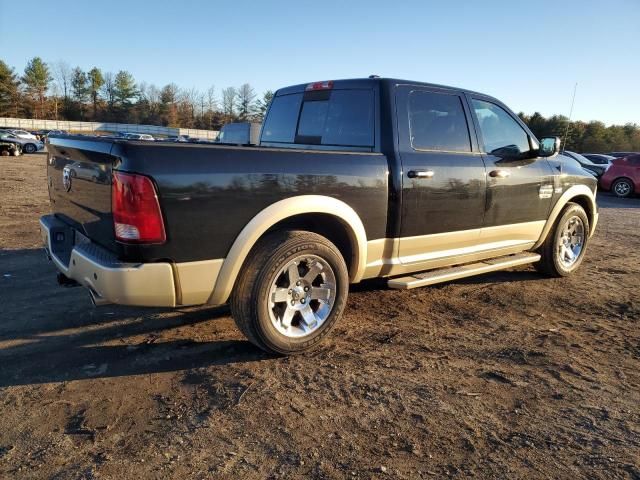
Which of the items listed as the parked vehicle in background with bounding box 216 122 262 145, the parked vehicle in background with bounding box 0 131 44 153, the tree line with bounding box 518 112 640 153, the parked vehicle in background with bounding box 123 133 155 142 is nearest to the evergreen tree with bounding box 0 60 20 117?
the parked vehicle in background with bounding box 0 131 44 153

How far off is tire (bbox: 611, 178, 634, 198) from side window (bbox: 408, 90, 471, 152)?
14741 millimetres

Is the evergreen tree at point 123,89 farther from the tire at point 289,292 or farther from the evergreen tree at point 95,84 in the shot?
the tire at point 289,292

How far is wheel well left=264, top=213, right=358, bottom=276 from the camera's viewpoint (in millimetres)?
3441

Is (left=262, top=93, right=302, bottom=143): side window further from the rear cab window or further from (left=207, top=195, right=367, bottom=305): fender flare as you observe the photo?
(left=207, top=195, right=367, bottom=305): fender flare

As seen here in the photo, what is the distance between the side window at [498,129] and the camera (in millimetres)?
4586

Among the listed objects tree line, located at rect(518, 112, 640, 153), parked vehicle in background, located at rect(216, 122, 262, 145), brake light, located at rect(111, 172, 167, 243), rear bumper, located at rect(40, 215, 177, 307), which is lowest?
rear bumper, located at rect(40, 215, 177, 307)

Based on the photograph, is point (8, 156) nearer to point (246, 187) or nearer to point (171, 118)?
point (246, 187)

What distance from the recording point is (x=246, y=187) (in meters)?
2.98

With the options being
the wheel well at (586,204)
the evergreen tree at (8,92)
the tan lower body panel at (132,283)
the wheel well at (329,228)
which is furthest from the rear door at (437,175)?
the evergreen tree at (8,92)

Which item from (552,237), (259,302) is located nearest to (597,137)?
(552,237)

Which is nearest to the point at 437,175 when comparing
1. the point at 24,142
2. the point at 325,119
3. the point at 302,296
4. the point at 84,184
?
the point at 325,119

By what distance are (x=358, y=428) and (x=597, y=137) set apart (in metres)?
52.5

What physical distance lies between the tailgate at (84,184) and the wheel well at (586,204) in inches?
199

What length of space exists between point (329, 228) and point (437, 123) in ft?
4.73
